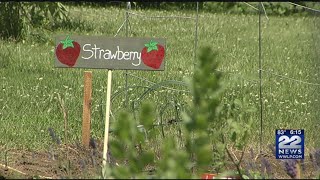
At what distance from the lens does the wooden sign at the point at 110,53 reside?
619 cm

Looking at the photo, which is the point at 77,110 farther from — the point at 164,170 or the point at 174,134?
the point at 164,170

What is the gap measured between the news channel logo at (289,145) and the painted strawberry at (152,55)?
3.94 feet

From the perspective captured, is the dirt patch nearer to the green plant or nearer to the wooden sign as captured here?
the wooden sign

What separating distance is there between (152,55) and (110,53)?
0.98 feet

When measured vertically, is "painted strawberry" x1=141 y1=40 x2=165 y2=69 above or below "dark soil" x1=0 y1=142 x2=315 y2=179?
above

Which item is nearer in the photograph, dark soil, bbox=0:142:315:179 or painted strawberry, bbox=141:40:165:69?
dark soil, bbox=0:142:315:179

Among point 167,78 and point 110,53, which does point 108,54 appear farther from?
point 167,78

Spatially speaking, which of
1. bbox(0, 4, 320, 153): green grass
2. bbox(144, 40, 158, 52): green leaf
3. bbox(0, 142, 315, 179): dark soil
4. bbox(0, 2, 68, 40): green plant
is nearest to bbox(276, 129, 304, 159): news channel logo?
bbox(0, 142, 315, 179): dark soil

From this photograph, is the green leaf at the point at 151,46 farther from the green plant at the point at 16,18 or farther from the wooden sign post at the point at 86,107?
the green plant at the point at 16,18

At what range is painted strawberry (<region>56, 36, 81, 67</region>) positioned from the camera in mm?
6180

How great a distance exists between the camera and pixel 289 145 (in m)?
5.43

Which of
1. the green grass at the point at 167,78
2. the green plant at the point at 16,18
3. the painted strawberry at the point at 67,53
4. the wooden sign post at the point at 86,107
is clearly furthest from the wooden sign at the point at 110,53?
the green plant at the point at 16,18

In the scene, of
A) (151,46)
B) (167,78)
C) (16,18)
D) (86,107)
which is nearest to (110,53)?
(151,46)

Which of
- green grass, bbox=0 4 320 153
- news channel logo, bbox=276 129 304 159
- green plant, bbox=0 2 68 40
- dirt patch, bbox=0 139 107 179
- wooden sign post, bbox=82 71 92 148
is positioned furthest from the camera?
green plant, bbox=0 2 68 40
